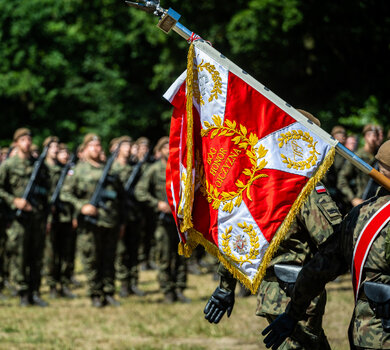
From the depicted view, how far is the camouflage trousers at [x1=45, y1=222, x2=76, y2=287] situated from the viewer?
11758 mm

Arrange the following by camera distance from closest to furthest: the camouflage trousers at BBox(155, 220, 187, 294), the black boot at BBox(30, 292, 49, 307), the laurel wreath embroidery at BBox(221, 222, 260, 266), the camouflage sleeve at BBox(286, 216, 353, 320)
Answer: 1. the camouflage sleeve at BBox(286, 216, 353, 320)
2. the laurel wreath embroidery at BBox(221, 222, 260, 266)
3. the black boot at BBox(30, 292, 49, 307)
4. the camouflage trousers at BBox(155, 220, 187, 294)

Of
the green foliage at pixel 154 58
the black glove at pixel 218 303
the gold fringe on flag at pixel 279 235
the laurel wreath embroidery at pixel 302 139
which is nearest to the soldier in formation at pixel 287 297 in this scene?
the black glove at pixel 218 303

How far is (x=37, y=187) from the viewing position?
35.3ft

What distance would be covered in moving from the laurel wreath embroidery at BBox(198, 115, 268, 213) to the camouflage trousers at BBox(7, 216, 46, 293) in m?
6.36

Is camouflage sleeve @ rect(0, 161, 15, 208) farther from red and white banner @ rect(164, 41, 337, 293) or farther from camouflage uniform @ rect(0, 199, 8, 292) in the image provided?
red and white banner @ rect(164, 41, 337, 293)

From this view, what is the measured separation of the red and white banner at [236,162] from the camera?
433 cm

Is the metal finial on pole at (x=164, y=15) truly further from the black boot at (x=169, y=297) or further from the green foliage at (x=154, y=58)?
the green foliage at (x=154, y=58)

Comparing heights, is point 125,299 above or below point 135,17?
below

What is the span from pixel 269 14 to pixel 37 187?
34.1 ft

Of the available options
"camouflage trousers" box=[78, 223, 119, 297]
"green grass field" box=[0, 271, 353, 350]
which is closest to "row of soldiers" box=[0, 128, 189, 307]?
"camouflage trousers" box=[78, 223, 119, 297]

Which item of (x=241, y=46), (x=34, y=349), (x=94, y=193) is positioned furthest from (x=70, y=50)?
(x=34, y=349)

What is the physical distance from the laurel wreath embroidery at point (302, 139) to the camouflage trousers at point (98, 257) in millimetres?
6657

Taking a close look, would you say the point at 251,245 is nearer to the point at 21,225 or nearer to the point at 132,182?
the point at 21,225

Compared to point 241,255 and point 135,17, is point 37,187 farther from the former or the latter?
point 135,17
